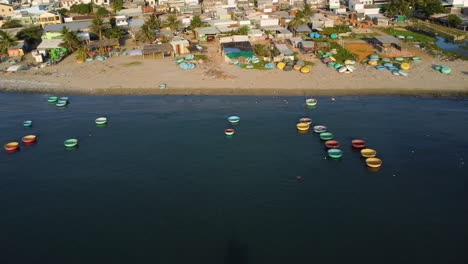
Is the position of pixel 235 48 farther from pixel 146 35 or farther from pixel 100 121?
pixel 100 121

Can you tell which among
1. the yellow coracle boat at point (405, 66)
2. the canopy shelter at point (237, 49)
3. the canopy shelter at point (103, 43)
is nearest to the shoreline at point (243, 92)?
the yellow coracle boat at point (405, 66)

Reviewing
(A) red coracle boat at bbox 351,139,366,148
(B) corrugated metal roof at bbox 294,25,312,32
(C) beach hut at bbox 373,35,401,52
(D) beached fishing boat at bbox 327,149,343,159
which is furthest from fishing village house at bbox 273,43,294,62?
(D) beached fishing boat at bbox 327,149,343,159

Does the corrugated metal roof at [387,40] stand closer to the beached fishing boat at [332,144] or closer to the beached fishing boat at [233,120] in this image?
the beached fishing boat at [332,144]

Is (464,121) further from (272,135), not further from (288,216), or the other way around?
(288,216)

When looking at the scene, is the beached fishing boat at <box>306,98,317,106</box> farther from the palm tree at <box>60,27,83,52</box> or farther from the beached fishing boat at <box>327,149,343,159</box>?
the palm tree at <box>60,27,83,52</box>

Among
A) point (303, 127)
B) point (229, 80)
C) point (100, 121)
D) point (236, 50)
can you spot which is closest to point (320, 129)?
point (303, 127)

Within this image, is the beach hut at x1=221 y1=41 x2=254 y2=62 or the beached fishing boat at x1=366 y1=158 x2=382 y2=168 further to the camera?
the beach hut at x1=221 y1=41 x2=254 y2=62
